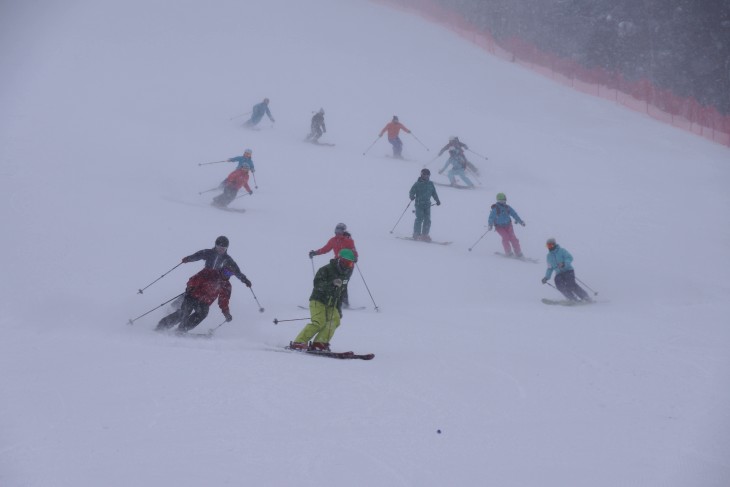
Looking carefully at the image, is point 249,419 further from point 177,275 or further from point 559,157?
point 559,157

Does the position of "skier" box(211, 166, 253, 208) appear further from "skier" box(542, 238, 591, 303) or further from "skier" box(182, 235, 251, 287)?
"skier" box(542, 238, 591, 303)

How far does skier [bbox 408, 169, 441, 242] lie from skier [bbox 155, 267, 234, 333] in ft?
17.7

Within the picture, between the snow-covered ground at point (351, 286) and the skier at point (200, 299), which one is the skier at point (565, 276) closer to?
the snow-covered ground at point (351, 286)

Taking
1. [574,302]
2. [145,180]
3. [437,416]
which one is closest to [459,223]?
[574,302]

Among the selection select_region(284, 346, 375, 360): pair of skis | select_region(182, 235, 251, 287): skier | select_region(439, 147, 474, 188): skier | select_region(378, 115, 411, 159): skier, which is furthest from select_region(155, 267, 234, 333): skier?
select_region(378, 115, 411, 159): skier

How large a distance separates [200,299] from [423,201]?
581cm

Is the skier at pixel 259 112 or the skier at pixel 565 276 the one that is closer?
the skier at pixel 565 276

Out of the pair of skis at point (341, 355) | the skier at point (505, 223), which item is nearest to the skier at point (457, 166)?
the skier at point (505, 223)

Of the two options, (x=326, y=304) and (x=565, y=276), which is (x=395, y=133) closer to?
(x=565, y=276)

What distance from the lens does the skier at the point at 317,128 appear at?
18.1m

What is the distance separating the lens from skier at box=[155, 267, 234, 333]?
284 inches

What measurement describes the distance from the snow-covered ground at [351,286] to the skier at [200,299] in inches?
11.6

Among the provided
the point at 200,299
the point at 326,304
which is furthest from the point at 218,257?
the point at 326,304

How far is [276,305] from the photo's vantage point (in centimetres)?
868
